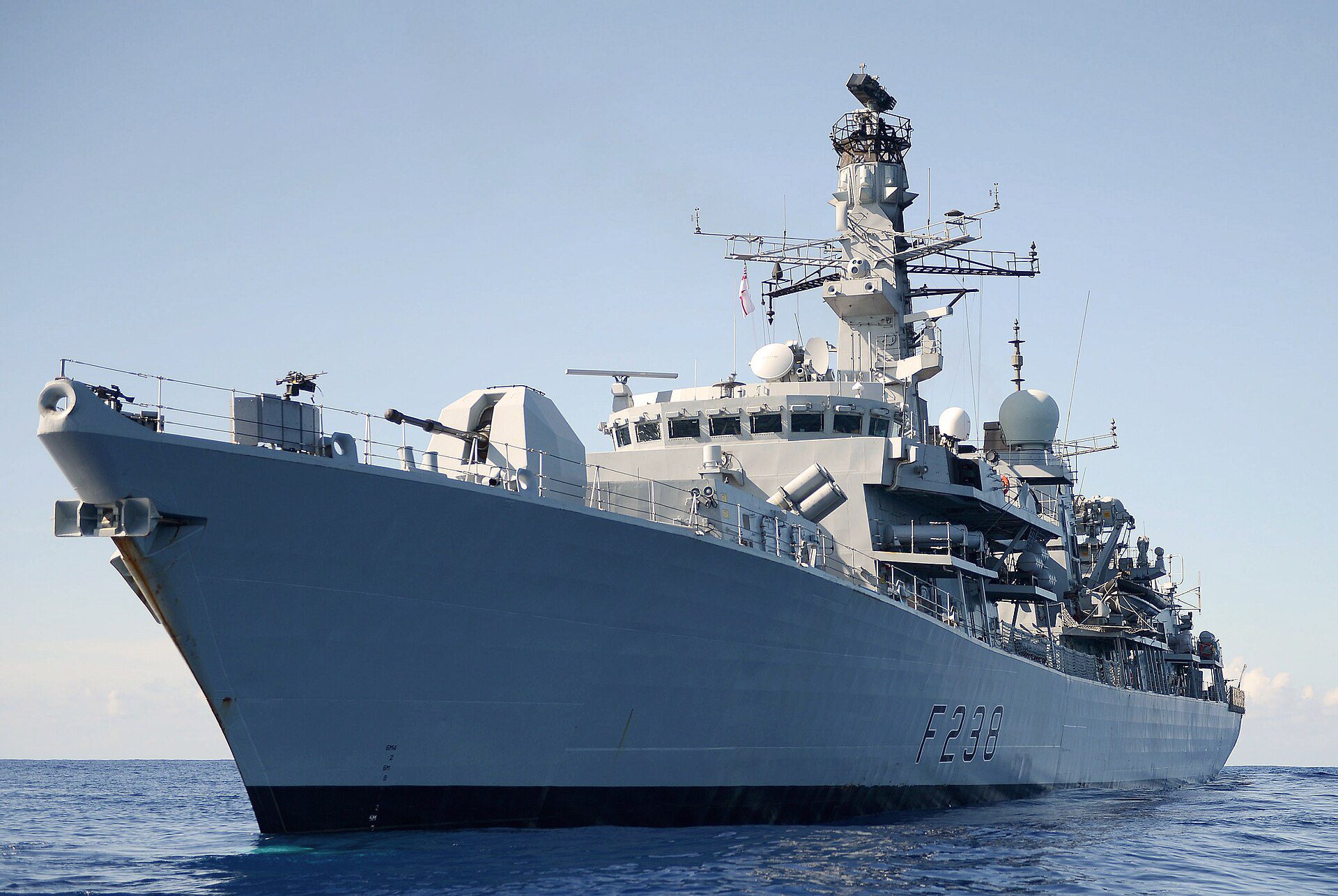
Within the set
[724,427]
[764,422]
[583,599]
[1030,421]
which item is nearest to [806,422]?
[764,422]

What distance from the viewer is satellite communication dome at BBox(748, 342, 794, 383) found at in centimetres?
2252

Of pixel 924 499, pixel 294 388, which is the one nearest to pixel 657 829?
pixel 294 388

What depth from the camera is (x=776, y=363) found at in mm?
22531

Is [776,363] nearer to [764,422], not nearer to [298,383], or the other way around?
[764,422]

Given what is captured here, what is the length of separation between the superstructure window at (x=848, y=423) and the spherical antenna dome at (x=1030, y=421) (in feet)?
45.9

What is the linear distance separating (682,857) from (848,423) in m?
10.2

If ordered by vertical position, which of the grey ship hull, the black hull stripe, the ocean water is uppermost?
the grey ship hull

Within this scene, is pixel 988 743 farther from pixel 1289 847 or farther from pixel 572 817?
pixel 572 817

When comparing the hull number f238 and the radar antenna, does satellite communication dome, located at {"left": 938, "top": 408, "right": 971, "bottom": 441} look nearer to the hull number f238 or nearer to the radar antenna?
the hull number f238

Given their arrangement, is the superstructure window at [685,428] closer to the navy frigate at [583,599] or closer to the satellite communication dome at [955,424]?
the navy frigate at [583,599]

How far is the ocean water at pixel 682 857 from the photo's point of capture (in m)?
11.2

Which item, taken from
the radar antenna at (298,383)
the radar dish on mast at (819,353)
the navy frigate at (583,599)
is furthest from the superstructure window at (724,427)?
the radar antenna at (298,383)

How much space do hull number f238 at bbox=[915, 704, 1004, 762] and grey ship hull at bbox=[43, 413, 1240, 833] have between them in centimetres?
347

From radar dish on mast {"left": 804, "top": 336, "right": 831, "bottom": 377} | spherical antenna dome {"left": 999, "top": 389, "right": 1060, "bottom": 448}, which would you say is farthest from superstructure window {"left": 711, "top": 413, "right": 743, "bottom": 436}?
spherical antenna dome {"left": 999, "top": 389, "right": 1060, "bottom": 448}
